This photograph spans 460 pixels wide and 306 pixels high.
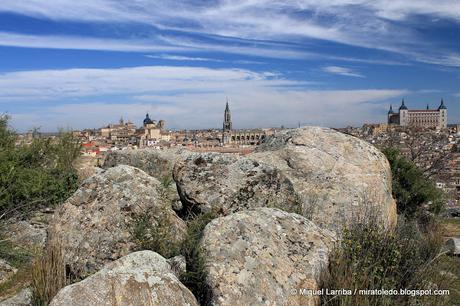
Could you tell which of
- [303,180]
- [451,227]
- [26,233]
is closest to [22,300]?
[26,233]

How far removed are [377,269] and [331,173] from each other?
353 centimetres

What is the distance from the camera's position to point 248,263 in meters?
4.12

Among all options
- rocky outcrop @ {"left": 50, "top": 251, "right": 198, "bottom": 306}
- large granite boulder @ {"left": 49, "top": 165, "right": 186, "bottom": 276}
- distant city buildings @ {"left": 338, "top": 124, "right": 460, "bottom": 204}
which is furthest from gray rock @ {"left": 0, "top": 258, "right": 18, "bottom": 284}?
distant city buildings @ {"left": 338, "top": 124, "right": 460, "bottom": 204}

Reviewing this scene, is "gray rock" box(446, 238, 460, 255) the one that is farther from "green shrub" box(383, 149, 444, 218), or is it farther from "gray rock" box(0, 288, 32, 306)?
"gray rock" box(0, 288, 32, 306)

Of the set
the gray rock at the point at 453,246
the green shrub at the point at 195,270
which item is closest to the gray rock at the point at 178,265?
the green shrub at the point at 195,270

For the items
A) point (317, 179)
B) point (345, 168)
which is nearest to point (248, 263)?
point (317, 179)

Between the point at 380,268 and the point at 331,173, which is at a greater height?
the point at 331,173

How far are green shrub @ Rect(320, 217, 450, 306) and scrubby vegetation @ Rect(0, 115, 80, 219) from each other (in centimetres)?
464

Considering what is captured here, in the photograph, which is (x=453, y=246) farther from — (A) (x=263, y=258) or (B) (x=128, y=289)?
(B) (x=128, y=289)

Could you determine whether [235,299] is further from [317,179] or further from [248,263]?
[317,179]

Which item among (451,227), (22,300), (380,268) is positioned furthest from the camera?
(451,227)

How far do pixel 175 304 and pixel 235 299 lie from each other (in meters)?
0.54

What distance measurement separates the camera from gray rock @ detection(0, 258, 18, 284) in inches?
244

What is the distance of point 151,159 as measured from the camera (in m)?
10.4
